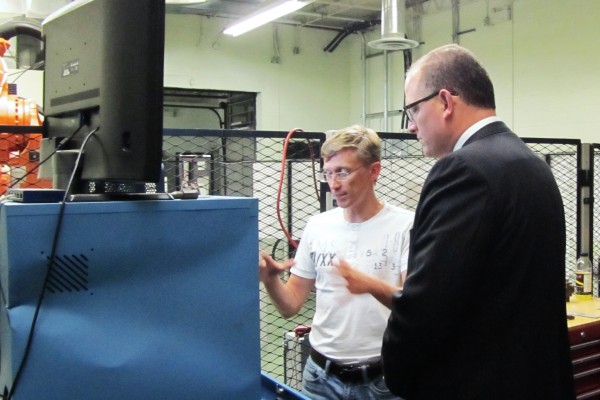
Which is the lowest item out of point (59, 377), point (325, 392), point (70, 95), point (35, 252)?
point (325, 392)

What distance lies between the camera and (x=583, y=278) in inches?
119

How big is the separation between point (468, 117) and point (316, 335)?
78cm

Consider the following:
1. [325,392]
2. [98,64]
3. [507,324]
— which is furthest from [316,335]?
[98,64]

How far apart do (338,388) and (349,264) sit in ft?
1.14

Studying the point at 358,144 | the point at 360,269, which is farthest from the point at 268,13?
the point at 360,269

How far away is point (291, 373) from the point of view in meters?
2.80

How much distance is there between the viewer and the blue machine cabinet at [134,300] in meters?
0.81

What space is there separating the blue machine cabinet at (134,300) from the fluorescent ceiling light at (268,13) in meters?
4.50

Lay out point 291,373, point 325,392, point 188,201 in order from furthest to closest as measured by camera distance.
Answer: point 291,373 < point 325,392 < point 188,201

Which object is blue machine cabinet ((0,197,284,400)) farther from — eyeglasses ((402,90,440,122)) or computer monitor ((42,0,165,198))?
eyeglasses ((402,90,440,122))

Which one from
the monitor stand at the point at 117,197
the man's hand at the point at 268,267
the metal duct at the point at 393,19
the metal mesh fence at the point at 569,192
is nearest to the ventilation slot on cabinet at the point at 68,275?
the monitor stand at the point at 117,197

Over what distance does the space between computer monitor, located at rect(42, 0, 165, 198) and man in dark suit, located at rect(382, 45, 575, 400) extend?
555 mm

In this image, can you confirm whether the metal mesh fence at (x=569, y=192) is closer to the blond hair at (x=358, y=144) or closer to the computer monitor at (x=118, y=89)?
the blond hair at (x=358, y=144)

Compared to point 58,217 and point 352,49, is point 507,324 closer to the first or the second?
point 58,217
